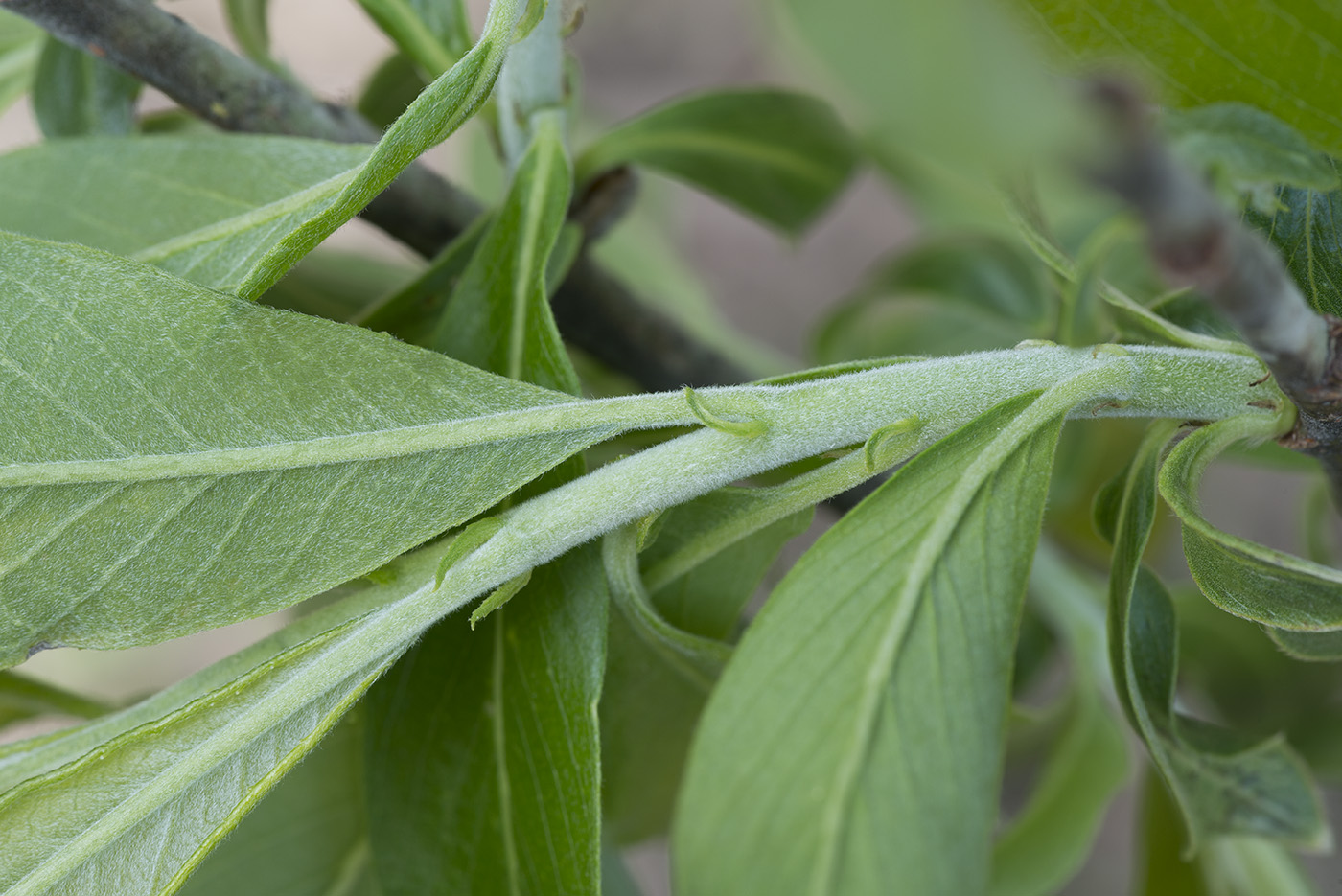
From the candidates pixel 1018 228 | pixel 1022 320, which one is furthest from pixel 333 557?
pixel 1022 320

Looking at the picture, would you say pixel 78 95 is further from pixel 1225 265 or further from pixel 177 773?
pixel 1225 265

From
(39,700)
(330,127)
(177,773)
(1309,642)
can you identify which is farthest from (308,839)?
(1309,642)

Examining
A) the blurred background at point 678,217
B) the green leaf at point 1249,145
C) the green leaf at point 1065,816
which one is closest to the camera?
the green leaf at point 1249,145

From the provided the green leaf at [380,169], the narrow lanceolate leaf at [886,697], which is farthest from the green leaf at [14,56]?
the narrow lanceolate leaf at [886,697]

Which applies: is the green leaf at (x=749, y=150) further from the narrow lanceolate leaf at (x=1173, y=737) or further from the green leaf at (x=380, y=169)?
the narrow lanceolate leaf at (x=1173, y=737)

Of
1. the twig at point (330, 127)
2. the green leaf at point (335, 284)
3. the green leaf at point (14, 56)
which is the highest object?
the green leaf at point (14, 56)

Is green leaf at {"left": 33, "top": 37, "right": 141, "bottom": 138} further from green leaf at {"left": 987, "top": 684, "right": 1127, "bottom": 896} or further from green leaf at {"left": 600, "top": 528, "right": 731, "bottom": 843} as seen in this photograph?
green leaf at {"left": 987, "top": 684, "right": 1127, "bottom": 896}

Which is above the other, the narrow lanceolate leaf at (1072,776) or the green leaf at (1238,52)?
Answer: the green leaf at (1238,52)
